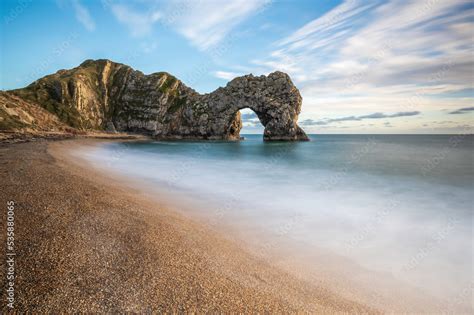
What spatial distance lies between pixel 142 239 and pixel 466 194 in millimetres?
19883

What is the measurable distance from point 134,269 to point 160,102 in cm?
→ 12400

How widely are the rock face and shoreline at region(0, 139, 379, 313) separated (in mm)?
87487

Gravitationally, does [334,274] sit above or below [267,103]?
below

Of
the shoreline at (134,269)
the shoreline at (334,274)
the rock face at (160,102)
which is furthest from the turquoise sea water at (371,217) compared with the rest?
the rock face at (160,102)

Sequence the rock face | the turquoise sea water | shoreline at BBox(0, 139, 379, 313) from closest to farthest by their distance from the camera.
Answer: shoreline at BBox(0, 139, 379, 313)
the turquoise sea water
the rock face

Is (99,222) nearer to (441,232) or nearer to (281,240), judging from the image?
(281,240)

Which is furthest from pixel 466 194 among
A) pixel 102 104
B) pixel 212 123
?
pixel 102 104

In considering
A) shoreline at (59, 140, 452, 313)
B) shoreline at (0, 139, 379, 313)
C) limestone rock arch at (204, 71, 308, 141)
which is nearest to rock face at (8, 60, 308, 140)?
limestone rock arch at (204, 71, 308, 141)

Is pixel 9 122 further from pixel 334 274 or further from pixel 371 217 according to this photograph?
pixel 334 274

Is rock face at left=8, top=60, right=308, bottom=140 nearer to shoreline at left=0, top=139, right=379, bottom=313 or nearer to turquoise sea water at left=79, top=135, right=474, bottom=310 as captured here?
turquoise sea water at left=79, top=135, right=474, bottom=310

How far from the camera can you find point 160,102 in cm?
11906

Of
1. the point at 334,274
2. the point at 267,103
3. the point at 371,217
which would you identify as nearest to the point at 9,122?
the point at 371,217

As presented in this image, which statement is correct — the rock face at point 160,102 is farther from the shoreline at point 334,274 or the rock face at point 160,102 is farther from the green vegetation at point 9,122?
the shoreline at point 334,274

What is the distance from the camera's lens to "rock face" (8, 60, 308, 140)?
91625 mm
